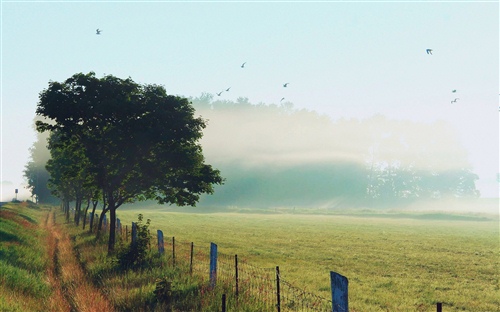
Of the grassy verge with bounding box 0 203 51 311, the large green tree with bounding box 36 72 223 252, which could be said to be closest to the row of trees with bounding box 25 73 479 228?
the large green tree with bounding box 36 72 223 252

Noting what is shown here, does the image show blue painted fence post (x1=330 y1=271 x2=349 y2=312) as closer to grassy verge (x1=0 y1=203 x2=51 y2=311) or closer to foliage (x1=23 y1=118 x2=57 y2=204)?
grassy verge (x1=0 y1=203 x2=51 y2=311)

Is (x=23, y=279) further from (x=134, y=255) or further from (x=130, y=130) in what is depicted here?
(x=130, y=130)

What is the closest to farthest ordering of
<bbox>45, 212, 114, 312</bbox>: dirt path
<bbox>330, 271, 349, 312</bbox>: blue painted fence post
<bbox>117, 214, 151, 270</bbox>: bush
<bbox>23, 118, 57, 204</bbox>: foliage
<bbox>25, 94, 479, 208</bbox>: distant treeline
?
<bbox>330, 271, 349, 312</bbox>: blue painted fence post, <bbox>45, 212, 114, 312</bbox>: dirt path, <bbox>117, 214, 151, 270</bbox>: bush, <bbox>23, 118, 57, 204</bbox>: foliage, <bbox>25, 94, 479, 208</bbox>: distant treeline

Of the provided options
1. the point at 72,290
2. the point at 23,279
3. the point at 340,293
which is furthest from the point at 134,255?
the point at 340,293

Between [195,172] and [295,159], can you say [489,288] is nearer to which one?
[195,172]

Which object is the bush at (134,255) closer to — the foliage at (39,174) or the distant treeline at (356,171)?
the foliage at (39,174)

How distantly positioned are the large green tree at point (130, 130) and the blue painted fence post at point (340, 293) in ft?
61.9

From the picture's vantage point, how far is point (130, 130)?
26.4 metres

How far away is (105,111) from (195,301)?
16034 millimetres

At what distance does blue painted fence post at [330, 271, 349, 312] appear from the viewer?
7574 mm

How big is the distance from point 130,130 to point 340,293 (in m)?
21.1

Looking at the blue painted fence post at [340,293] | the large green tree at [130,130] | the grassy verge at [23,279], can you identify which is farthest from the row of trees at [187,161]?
the blue painted fence post at [340,293]

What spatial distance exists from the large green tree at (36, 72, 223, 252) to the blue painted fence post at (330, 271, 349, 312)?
→ 18.9 meters

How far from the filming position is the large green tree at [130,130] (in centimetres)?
2591
